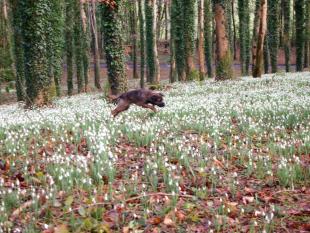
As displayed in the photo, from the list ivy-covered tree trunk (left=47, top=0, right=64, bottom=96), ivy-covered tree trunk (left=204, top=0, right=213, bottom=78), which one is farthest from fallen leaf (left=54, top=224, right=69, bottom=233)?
ivy-covered tree trunk (left=204, top=0, right=213, bottom=78)

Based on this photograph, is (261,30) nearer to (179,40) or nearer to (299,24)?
(179,40)

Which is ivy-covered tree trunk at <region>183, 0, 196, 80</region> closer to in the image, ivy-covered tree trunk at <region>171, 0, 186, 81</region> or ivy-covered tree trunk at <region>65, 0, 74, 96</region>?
ivy-covered tree trunk at <region>171, 0, 186, 81</region>

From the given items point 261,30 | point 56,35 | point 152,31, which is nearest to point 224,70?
point 261,30

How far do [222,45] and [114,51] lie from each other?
8.72 m

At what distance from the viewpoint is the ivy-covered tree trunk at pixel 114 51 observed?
18.5 m

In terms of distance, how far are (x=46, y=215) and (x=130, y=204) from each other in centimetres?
120

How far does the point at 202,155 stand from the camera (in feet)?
26.1

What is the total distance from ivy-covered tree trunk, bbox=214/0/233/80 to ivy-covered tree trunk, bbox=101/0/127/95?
8.13 m

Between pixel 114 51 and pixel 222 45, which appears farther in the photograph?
pixel 222 45

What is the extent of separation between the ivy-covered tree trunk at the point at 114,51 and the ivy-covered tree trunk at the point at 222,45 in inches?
320

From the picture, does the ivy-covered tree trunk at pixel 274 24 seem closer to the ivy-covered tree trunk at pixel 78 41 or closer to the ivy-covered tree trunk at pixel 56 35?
the ivy-covered tree trunk at pixel 78 41

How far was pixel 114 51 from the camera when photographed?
1878 cm

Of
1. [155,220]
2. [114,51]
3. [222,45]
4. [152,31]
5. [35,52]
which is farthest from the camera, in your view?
[152,31]

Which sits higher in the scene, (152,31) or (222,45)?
(152,31)
